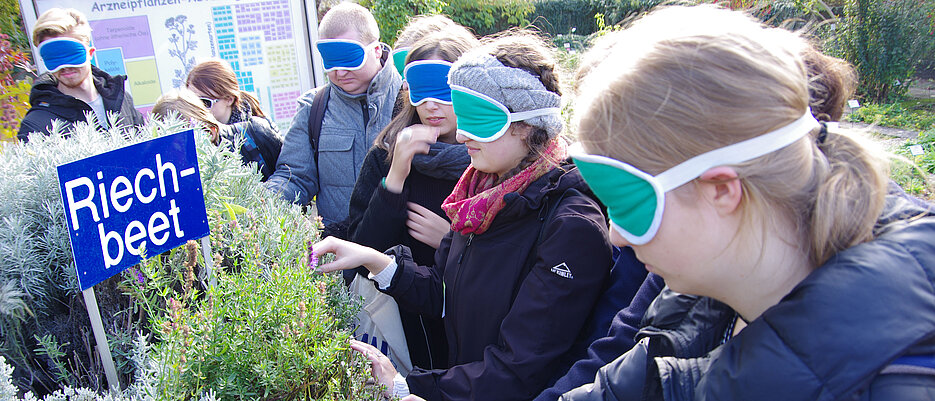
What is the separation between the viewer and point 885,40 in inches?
443

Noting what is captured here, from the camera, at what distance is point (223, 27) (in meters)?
5.23

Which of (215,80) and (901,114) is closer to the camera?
(215,80)

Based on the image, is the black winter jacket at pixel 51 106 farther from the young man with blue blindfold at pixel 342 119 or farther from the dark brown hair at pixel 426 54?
the dark brown hair at pixel 426 54

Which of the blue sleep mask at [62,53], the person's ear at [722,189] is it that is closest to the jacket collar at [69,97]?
the blue sleep mask at [62,53]

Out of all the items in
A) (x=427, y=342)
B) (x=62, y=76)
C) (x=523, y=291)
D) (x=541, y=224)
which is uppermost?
(x=62, y=76)

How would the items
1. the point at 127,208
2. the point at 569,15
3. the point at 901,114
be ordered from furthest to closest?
1. the point at 569,15
2. the point at 901,114
3. the point at 127,208

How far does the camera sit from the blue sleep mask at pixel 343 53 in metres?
3.32

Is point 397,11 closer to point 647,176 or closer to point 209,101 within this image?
point 209,101

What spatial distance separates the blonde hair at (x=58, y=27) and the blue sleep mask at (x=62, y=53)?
0.06 metres

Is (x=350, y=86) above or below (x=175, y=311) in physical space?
above

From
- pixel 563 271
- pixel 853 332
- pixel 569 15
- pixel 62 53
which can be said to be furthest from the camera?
pixel 569 15

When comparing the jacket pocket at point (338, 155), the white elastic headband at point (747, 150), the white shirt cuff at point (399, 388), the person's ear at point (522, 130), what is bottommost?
the white shirt cuff at point (399, 388)

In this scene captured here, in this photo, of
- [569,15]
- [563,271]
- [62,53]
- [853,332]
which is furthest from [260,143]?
[569,15]

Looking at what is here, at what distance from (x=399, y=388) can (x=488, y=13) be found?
16671 millimetres
